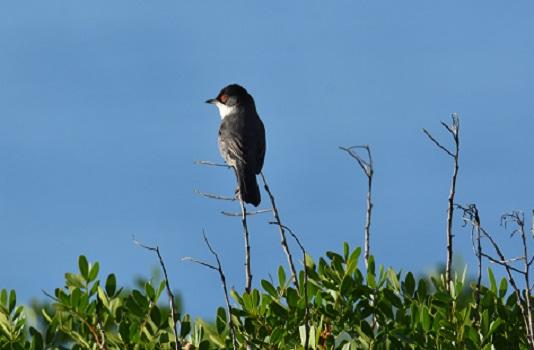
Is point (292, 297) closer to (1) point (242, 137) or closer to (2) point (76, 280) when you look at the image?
(2) point (76, 280)

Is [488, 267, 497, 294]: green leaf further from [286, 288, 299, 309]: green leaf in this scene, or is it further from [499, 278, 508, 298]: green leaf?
[286, 288, 299, 309]: green leaf

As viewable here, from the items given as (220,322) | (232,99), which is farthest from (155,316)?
(232,99)

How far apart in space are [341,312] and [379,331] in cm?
26

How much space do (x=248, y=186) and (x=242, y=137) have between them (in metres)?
1.27

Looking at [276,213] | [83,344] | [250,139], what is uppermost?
[250,139]

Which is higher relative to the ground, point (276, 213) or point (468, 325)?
point (276, 213)

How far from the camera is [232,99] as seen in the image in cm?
1301

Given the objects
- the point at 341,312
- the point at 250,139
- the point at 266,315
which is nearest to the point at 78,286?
the point at 266,315

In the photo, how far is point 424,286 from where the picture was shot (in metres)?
5.67

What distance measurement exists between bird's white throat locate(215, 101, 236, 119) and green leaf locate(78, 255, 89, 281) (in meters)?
7.02

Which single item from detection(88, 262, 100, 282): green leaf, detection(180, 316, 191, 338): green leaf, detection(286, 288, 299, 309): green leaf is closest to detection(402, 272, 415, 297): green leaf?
detection(286, 288, 299, 309): green leaf

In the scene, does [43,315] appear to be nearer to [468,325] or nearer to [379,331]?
[379,331]

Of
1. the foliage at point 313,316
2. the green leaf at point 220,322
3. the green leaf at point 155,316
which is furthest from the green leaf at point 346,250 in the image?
the green leaf at point 155,316

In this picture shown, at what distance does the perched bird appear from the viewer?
10594 mm
